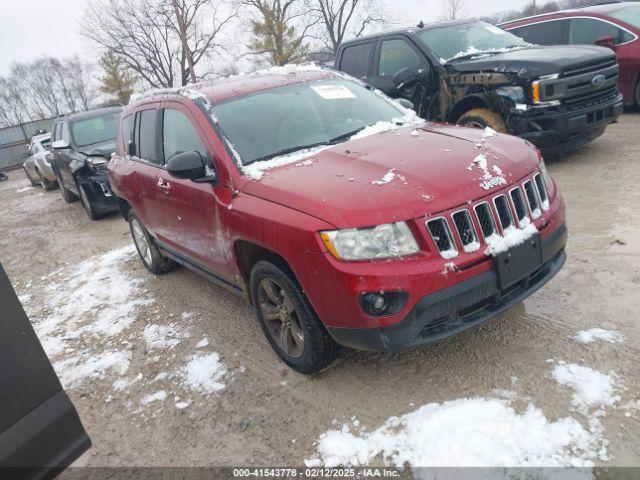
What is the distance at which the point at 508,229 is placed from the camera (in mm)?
2682

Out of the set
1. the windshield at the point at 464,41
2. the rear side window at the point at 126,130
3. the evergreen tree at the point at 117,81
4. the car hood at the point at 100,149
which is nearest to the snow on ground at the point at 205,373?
the rear side window at the point at 126,130

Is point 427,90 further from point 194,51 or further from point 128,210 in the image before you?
point 194,51

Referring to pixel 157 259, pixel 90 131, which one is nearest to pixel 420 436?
pixel 157 259

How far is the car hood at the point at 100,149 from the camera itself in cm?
828

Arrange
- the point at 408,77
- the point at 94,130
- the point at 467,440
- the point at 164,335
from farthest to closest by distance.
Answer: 1. the point at 94,130
2. the point at 408,77
3. the point at 164,335
4. the point at 467,440

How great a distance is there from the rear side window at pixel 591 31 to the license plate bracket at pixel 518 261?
23.8ft

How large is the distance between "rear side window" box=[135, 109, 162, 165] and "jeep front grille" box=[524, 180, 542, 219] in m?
2.94

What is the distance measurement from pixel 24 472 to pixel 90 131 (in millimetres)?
8665

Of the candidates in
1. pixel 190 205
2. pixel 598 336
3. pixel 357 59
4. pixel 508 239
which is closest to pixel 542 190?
pixel 508 239

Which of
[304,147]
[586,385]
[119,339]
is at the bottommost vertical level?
[119,339]

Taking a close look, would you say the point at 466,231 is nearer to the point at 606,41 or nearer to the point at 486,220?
the point at 486,220

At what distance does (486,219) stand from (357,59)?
5.92m

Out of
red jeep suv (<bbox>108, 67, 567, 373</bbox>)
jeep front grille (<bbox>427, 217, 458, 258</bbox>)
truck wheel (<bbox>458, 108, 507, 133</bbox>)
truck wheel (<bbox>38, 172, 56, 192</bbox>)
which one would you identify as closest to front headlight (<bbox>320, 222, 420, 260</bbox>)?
red jeep suv (<bbox>108, 67, 567, 373</bbox>)

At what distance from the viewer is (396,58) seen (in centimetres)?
716
